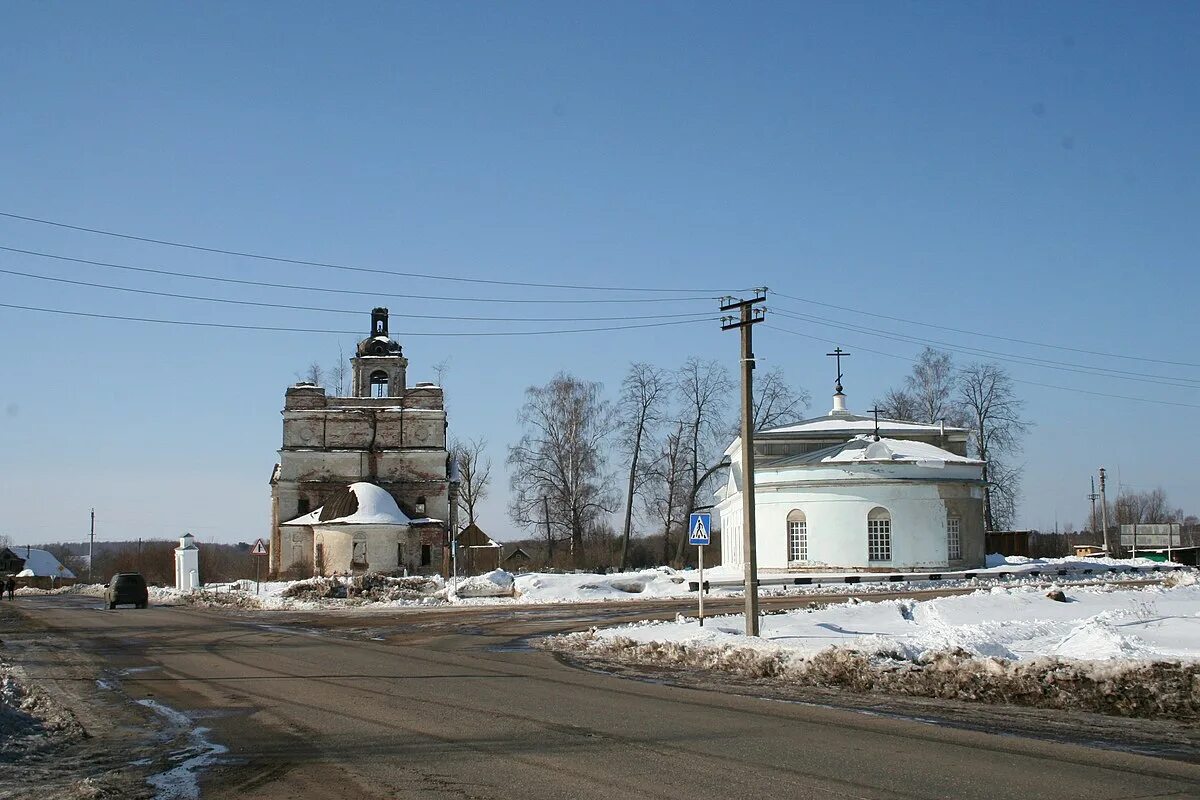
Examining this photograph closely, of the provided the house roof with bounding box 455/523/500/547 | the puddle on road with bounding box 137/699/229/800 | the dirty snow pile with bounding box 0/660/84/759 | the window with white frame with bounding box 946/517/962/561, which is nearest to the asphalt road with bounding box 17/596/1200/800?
the puddle on road with bounding box 137/699/229/800

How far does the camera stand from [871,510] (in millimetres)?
46594

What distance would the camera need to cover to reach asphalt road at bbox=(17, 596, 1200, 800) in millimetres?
8188

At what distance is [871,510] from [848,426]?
8.68 metres

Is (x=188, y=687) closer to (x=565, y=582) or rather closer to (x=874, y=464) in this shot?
(x=565, y=582)

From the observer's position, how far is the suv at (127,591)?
46.8m

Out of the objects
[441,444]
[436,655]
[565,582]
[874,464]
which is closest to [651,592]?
[565,582]

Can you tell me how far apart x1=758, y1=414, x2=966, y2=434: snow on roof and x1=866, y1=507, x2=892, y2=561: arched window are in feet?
26.1

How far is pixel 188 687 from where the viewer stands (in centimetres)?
1573

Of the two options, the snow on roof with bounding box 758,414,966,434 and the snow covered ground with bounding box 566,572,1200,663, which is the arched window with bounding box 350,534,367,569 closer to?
the snow on roof with bounding box 758,414,966,434

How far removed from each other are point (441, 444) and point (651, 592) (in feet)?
92.9

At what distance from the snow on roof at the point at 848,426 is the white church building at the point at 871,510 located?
4.42 metres

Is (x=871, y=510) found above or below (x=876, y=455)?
below

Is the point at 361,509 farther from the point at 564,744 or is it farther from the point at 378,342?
the point at 564,744

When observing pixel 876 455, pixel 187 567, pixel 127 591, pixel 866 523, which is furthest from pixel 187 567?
pixel 876 455
